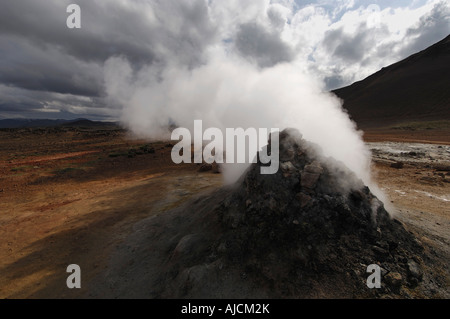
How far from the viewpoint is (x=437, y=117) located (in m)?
32.1

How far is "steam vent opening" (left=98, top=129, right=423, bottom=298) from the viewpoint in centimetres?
316

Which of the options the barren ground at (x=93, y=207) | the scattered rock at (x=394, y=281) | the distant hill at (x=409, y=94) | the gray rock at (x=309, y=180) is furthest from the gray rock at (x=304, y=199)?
the distant hill at (x=409, y=94)

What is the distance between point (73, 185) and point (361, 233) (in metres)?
11.4

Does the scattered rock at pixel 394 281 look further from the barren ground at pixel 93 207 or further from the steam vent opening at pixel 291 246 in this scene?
the barren ground at pixel 93 207

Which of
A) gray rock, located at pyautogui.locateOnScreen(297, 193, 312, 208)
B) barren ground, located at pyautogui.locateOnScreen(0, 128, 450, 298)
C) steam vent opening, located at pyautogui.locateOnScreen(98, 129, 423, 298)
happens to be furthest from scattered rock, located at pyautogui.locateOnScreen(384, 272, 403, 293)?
Answer: gray rock, located at pyautogui.locateOnScreen(297, 193, 312, 208)

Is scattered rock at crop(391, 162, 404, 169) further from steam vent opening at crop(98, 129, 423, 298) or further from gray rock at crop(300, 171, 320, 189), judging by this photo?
gray rock at crop(300, 171, 320, 189)

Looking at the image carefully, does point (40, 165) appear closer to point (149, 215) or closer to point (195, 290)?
point (149, 215)

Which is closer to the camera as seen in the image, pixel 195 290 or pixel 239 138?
pixel 195 290

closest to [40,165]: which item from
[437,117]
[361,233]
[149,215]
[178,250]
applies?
[149,215]

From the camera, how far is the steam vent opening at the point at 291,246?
3.16 metres

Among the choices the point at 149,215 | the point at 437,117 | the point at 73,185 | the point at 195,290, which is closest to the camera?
the point at 195,290

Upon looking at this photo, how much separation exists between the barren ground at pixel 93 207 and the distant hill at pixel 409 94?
97.3ft

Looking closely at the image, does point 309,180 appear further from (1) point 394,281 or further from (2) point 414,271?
(2) point 414,271
